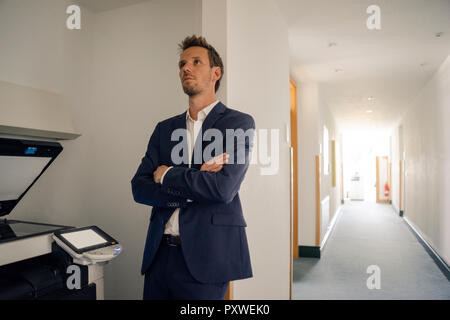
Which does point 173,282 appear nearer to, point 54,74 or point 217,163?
point 217,163

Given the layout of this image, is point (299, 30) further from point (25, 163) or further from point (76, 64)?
point (25, 163)

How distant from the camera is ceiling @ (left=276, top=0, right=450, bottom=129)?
305 cm

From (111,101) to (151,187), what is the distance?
1604 mm

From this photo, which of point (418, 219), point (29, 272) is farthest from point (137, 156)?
point (418, 219)

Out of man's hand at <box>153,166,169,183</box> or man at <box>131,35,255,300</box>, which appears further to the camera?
man's hand at <box>153,166,169,183</box>

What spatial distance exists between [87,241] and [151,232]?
0.55 m

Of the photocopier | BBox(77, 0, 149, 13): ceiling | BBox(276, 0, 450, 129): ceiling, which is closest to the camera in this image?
the photocopier

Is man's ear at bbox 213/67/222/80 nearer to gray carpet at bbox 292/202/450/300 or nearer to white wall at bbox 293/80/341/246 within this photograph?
gray carpet at bbox 292/202/450/300

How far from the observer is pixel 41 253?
5.70 ft

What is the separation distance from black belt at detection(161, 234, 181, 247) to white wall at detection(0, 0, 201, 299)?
4.14 ft

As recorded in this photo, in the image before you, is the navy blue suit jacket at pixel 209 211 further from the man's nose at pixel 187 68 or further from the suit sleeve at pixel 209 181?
the man's nose at pixel 187 68

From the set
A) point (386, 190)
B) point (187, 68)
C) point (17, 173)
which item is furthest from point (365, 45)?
point (386, 190)

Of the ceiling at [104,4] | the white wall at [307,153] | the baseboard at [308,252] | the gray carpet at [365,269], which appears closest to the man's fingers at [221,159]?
the ceiling at [104,4]

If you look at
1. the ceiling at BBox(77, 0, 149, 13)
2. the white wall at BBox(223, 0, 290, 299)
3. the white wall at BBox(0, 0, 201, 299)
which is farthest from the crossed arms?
the ceiling at BBox(77, 0, 149, 13)
